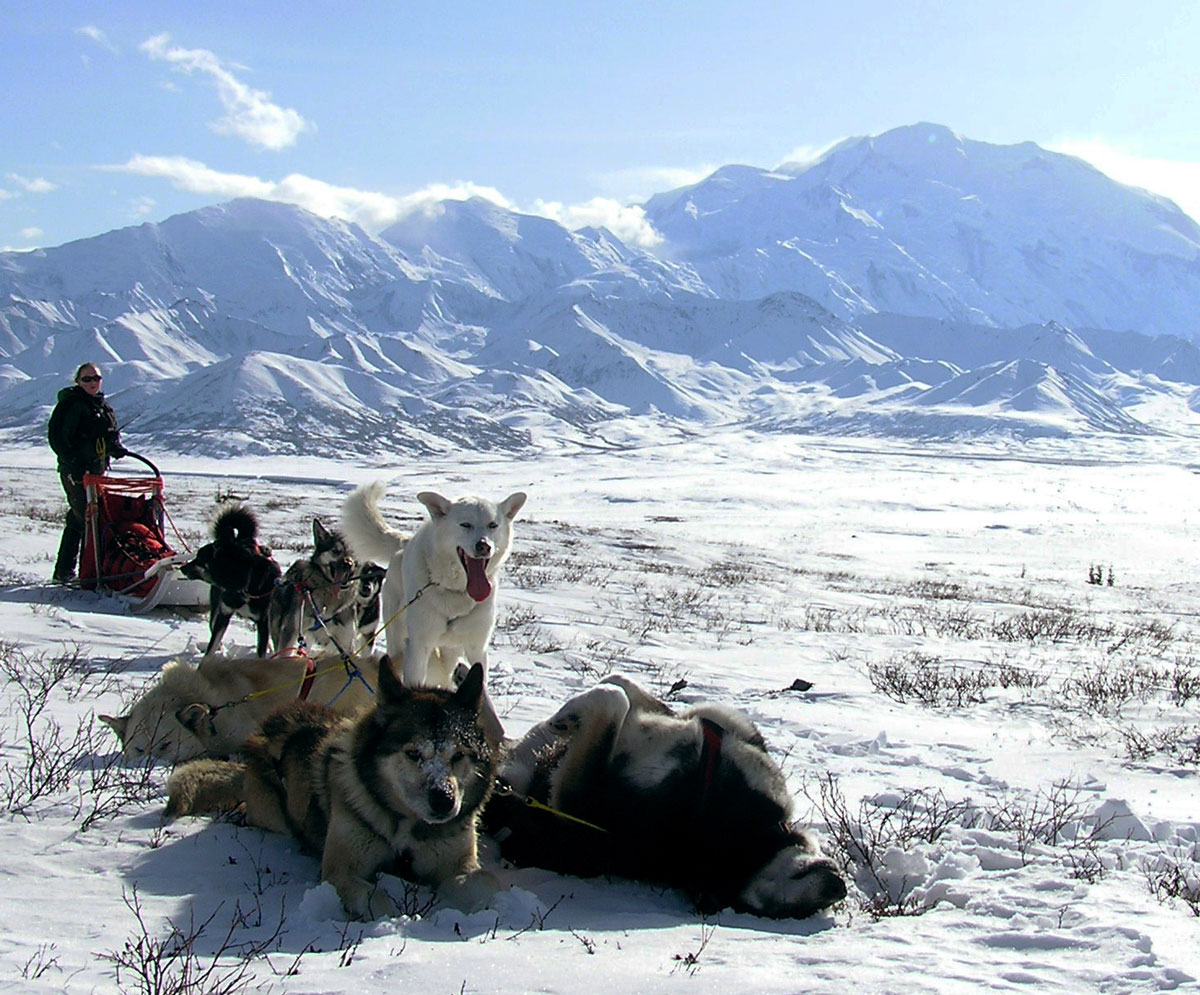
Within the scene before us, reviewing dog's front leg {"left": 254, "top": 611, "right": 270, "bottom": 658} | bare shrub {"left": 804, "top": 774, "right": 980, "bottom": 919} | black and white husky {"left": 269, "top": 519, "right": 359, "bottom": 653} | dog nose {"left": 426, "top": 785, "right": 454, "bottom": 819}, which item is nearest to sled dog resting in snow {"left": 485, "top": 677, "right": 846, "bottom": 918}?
bare shrub {"left": 804, "top": 774, "right": 980, "bottom": 919}

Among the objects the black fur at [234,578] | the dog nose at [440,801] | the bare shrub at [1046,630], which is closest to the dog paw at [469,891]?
the dog nose at [440,801]

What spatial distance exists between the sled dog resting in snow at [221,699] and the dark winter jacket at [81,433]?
18.3 ft

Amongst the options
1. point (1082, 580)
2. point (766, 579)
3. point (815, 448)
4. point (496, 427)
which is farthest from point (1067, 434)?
point (766, 579)

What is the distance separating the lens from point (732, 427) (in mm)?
192250

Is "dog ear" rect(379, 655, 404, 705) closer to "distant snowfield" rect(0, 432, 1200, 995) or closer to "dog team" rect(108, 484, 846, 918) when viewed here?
"dog team" rect(108, 484, 846, 918)

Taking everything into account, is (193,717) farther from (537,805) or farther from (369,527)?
(369,527)

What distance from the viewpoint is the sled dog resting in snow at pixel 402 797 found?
3.50m

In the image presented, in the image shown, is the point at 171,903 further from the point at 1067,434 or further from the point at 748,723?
the point at 1067,434

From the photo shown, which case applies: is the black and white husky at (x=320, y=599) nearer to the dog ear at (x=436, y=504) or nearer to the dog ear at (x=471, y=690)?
the dog ear at (x=436, y=504)

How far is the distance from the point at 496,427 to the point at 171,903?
156138 mm

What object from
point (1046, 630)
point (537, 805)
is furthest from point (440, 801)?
point (1046, 630)

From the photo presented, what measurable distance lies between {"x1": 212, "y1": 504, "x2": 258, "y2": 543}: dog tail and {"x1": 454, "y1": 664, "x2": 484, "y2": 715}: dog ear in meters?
5.02

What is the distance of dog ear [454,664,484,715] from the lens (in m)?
3.71

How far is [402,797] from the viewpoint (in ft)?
11.7
